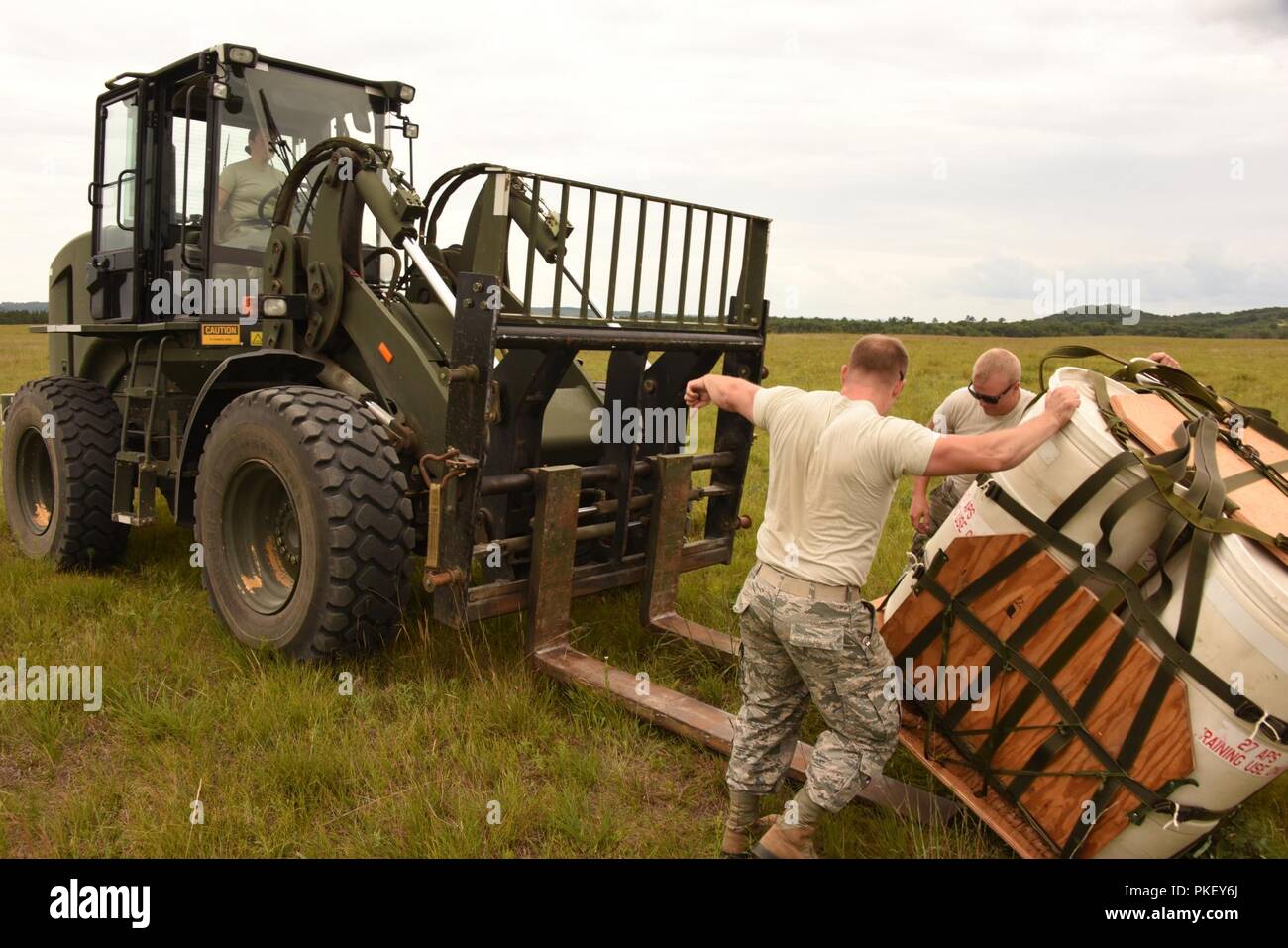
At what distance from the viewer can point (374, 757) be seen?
13.0 ft

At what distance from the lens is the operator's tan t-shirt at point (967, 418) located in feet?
17.3

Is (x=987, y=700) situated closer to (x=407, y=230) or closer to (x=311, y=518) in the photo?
(x=311, y=518)

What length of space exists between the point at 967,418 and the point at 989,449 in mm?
2421

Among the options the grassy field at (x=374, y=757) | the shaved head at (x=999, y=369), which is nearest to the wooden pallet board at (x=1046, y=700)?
the grassy field at (x=374, y=757)

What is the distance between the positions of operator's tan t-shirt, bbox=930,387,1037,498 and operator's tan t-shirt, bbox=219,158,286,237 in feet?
12.8

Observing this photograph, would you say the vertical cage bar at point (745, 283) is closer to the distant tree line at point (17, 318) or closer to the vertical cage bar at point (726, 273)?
the vertical cage bar at point (726, 273)

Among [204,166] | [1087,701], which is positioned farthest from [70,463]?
[1087,701]

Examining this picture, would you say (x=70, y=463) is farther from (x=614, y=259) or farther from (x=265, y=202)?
(x=614, y=259)

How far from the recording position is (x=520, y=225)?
5652 millimetres

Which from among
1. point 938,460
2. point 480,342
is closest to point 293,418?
point 480,342

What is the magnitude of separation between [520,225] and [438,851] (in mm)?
3433

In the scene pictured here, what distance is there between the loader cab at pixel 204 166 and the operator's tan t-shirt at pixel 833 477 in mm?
3360

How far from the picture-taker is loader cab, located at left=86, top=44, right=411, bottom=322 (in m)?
5.74

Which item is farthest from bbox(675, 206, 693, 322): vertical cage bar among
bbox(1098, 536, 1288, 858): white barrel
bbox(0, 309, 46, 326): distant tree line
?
bbox(0, 309, 46, 326): distant tree line
